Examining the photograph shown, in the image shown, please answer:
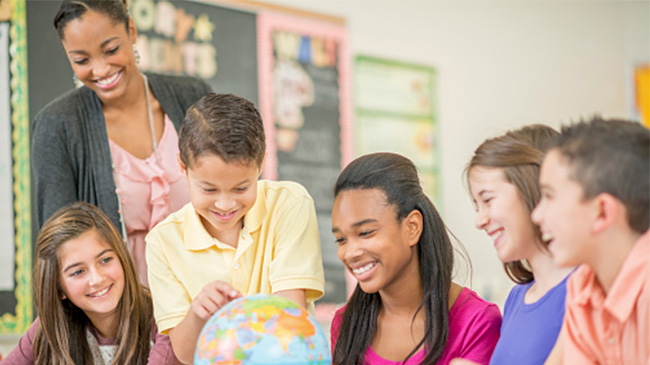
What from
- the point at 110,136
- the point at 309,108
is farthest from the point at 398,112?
the point at 110,136

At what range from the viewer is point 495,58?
5.95 meters

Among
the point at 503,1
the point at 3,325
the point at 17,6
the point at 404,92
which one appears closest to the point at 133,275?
the point at 3,325

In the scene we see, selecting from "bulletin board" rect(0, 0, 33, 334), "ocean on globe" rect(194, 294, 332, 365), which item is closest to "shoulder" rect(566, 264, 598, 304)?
"ocean on globe" rect(194, 294, 332, 365)

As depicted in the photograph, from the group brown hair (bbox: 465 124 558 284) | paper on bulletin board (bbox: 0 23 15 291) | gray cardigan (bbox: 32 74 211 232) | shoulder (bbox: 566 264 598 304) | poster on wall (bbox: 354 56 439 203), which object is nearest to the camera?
shoulder (bbox: 566 264 598 304)

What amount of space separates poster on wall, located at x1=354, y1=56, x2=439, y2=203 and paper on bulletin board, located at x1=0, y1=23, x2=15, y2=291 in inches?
87.9

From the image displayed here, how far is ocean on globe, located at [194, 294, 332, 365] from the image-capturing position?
1480 mm

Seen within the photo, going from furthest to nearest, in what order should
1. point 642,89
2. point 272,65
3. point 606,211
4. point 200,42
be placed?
point 642,89 < point 272,65 < point 200,42 < point 606,211

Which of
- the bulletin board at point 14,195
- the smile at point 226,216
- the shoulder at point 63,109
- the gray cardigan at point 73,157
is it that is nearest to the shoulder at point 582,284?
the smile at point 226,216

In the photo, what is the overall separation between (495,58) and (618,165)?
4638 millimetres

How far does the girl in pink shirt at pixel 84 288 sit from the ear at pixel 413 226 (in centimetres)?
93

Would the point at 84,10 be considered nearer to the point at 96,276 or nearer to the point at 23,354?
the point at 96,276

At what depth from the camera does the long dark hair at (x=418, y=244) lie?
2.19m

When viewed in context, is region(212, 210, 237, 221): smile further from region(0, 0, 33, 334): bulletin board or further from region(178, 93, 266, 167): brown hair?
region(0, 0, 33, 334): bulletin board

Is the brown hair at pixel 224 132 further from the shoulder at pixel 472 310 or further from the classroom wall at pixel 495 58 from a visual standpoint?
the classroom wall at pixel 495 58
